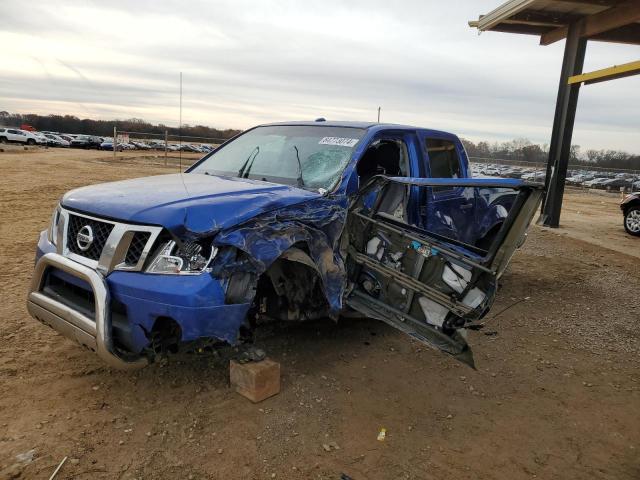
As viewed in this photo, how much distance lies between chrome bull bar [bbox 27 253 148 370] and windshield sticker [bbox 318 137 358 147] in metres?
2.24

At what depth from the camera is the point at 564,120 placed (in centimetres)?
1146

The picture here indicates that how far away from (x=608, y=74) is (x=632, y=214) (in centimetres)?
394

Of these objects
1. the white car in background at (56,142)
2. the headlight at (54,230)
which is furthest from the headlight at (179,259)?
the white car in background at (56,142)

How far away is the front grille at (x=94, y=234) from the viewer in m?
3.06

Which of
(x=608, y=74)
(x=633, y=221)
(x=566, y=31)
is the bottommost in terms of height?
(x=633, y=221)

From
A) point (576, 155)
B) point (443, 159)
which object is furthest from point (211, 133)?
point (443, 159)

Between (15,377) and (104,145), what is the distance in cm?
5072

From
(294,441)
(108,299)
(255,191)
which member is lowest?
(294,441)

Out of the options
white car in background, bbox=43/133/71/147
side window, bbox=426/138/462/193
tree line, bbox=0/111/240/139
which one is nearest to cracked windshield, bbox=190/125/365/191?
side window, bbox=426/138/462/193

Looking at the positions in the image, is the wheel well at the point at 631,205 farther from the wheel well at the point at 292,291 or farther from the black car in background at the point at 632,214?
the wheel well at the point at 292,291

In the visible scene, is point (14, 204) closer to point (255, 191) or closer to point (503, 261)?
point (255, 191)

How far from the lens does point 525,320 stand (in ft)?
17.4

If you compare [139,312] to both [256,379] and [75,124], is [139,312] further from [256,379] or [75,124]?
[75,124]

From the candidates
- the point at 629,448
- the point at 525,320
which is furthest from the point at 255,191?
the point at 525,320
